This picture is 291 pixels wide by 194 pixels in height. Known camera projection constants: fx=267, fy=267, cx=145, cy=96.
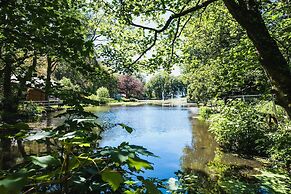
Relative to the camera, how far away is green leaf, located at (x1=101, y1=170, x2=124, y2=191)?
830 millimetres

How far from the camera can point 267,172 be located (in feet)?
23.3

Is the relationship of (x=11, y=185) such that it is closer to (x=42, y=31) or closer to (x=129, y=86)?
(x=42, y=31)

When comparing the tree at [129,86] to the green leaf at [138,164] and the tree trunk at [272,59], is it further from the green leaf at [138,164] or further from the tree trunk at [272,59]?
the green leaf at [138,164]

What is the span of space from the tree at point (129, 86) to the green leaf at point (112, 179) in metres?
65.6

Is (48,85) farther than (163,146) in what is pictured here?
No

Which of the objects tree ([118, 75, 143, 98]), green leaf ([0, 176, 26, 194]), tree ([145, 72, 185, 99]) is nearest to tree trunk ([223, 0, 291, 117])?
green leaf ([0, 176, 26, 194])

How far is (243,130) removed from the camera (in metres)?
9.72

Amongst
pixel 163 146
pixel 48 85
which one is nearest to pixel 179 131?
pixel 163 146

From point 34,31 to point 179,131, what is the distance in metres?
14.1

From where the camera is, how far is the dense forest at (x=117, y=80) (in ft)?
3.43

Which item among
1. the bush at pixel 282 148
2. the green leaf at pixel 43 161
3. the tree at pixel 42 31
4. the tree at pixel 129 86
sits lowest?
the bush at pixel 282 148

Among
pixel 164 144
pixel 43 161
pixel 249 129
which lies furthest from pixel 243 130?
pixel 43 161

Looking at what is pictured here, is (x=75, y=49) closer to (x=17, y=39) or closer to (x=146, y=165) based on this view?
(x=17, y=39)

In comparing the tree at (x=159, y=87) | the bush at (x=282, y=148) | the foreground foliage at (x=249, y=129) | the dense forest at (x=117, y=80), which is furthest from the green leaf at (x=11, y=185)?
the tree at (x=159, y=87)
